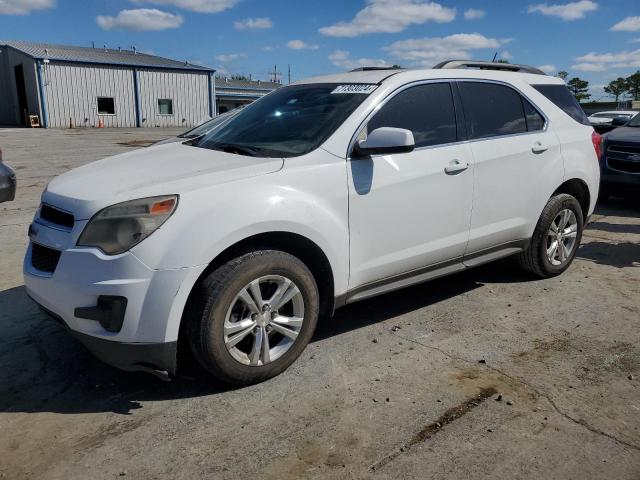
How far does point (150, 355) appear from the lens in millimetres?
2834

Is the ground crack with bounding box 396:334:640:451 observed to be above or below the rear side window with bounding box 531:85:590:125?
below

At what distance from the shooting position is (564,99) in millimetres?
5094

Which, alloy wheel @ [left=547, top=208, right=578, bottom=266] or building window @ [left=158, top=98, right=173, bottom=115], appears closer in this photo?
alloy wheel @ [left=547, top=208, right=578, bottom=266]

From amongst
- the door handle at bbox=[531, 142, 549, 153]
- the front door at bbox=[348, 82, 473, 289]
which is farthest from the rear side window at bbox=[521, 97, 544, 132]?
the front door at bbox=[348, 82, 473, 289]

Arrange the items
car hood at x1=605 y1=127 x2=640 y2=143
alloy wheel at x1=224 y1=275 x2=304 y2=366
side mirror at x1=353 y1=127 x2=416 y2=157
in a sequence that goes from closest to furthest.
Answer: alloy wheel at x1=224 y1=275 x2=304 y2=366
side mirror at x1=353 y1=127 x2=416 y2=157
car hood at x1=605 y1=127 x2=640 y2=143

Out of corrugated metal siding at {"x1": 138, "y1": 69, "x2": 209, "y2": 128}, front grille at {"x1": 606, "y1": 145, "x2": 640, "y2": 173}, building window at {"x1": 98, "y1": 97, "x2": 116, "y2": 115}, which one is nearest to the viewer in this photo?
front grille at {"x1": 606, "y1": 145, "x2": 640, "y2": 173}

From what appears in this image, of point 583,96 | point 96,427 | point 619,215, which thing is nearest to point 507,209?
point 96,427

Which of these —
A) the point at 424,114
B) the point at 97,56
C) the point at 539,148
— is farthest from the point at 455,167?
the point at 97,56

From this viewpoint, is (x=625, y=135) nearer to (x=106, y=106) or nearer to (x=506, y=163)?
(x=506, y=163)

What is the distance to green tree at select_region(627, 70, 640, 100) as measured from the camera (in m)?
70.4

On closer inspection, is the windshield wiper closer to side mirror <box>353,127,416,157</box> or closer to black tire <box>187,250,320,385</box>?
side mirror <box>353,127,416,157</box>

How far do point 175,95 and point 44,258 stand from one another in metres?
38.2

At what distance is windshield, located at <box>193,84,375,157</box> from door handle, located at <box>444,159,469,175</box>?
77 cm

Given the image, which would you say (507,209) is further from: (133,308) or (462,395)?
(133,308)
